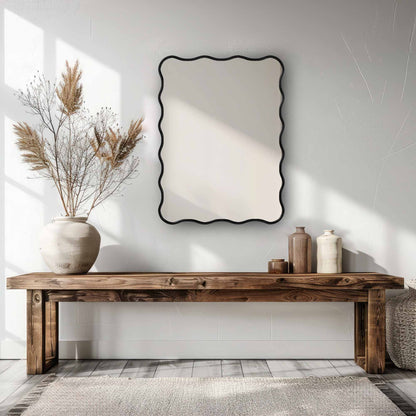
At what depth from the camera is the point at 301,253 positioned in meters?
3.37

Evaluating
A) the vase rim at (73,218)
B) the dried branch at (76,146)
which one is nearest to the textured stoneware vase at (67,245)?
the vase rim at (73,218)

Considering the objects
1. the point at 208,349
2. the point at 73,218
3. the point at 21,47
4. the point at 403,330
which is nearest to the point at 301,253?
the point at 403,330

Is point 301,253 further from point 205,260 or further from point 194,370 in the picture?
point 194,370

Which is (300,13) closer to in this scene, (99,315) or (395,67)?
(395,67)

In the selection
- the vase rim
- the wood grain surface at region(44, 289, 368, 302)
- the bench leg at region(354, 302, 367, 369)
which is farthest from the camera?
the bench leg at region(354, 302, 367, 369)

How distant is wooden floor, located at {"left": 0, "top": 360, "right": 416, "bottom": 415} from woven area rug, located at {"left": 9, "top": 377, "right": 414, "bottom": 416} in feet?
0.52

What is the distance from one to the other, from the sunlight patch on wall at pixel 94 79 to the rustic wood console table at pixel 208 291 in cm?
118

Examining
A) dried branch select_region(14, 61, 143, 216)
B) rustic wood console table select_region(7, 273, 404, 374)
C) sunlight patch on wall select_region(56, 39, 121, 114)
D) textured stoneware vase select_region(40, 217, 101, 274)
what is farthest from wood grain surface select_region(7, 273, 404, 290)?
sunlight patch on wall select_region(56, 39, 121, 114)

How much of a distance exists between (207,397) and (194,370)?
577 millimetres

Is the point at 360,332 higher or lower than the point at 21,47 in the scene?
lower

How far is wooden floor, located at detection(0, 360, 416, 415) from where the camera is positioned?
3.02 meters

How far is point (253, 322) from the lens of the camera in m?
3.54

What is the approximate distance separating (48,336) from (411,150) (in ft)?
8.70

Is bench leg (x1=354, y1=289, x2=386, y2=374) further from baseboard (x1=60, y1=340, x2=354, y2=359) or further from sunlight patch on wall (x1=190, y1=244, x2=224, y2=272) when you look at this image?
sunlight patch on wall (x1=190, y1=244, x2=224, y2=272)
